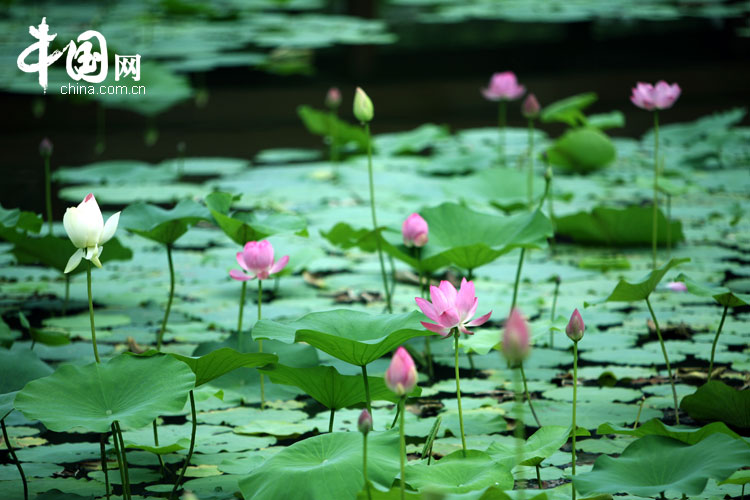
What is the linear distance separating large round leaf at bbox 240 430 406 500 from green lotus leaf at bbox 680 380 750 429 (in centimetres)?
59

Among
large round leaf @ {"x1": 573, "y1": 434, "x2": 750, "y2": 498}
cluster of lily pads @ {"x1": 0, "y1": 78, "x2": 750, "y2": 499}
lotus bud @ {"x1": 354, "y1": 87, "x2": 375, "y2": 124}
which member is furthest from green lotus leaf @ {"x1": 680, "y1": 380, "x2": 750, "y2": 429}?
lotus bud @ {"x1": 354, "y1": 87, "x2": 375, "y2": 124}

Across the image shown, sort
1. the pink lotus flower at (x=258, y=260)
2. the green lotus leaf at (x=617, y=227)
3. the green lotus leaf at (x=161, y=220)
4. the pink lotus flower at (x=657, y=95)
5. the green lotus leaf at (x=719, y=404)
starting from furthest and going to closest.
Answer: the green lotus leaf at (x=617, y=227)
the pink lotus flower at (x=657, y=95)
the green lotus leaf at (x=161, y=220)
the pink lotus flower at (x=258, y=260)
the green lotus leaf at (x=719, y=404)

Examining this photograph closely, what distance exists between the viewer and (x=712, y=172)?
11.8ft

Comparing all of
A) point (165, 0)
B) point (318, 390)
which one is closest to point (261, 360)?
point (318, 390)

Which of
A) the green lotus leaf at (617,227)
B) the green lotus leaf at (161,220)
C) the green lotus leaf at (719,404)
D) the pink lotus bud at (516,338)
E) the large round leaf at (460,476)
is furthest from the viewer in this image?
the green lotus leaf at (617,227)

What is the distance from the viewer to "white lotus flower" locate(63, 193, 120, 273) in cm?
125

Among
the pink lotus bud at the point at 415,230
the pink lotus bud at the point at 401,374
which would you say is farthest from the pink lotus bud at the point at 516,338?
the pink lotus bud at the point at 415,230

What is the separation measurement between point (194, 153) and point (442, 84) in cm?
199

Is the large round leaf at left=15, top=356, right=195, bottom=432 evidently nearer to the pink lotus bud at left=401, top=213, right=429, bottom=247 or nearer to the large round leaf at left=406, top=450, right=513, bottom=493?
the large round leaf at left=406, top=450, right=513, bottom=493

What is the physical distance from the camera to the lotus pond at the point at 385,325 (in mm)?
1180

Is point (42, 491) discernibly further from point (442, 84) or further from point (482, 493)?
point (442, 84)

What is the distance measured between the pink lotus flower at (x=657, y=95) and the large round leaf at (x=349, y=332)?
43.2 inches

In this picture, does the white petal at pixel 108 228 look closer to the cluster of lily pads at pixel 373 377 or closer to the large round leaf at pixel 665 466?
the cluster of lily pads at pixel 373 377

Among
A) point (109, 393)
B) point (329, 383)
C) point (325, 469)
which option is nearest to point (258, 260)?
point (329, 383)
